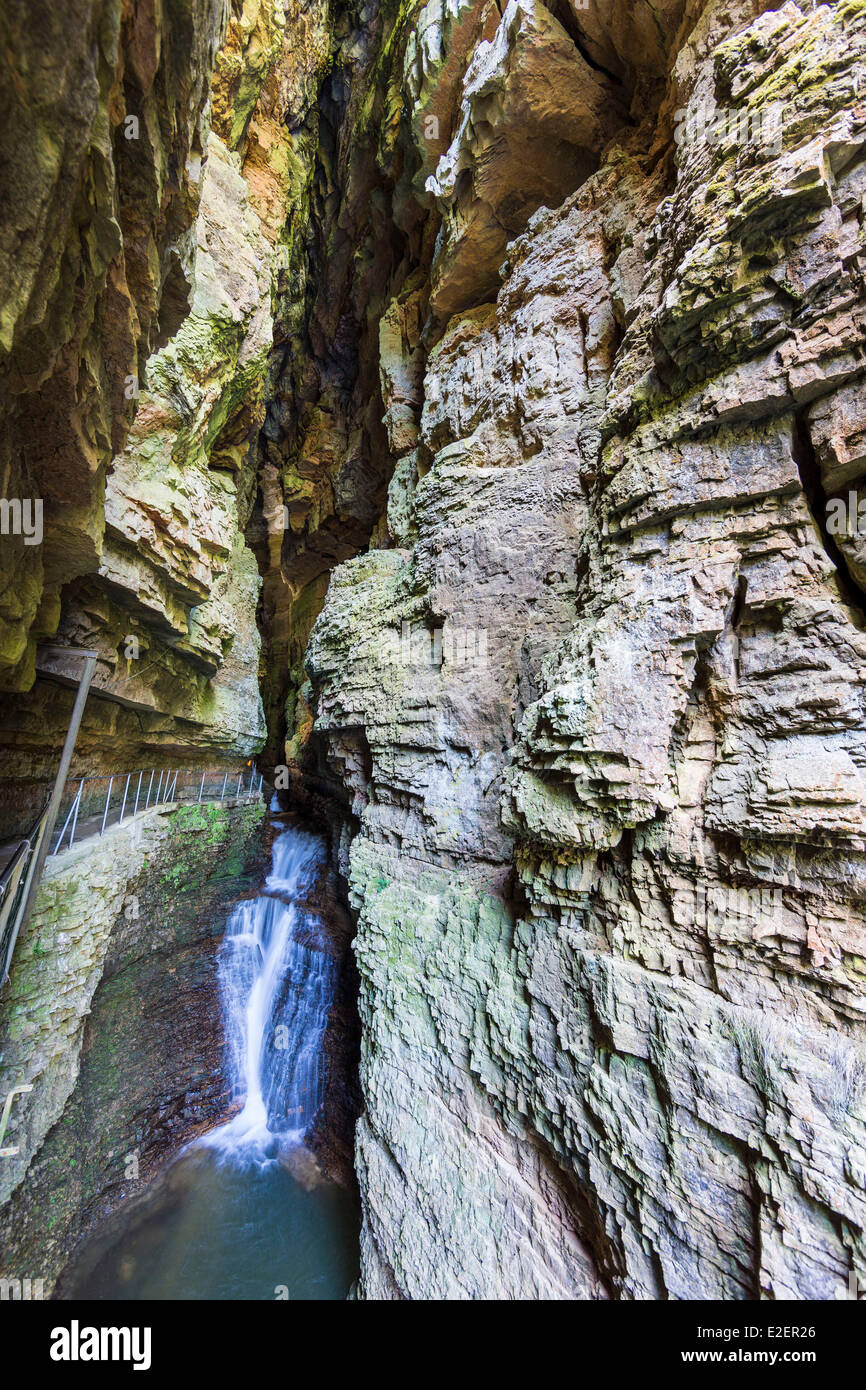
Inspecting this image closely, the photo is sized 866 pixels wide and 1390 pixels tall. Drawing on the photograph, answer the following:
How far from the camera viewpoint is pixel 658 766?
3881 millimetres

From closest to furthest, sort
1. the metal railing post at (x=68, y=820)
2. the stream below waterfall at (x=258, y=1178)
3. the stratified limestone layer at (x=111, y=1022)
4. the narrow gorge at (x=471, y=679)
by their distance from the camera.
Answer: the narrow gorge at (x=471, y=679)
the stratified limestone layer at (x=111, y=1022)
the stream below waterfall at (x=258, y=1178)
the metal railing post at (x=68, y=820)

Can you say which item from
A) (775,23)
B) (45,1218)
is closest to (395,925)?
(45,1218)

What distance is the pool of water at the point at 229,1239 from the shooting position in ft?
21.0

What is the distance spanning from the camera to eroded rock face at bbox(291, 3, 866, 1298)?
3.17m

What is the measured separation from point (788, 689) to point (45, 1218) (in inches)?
415

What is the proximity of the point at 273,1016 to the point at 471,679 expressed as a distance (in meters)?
8.42

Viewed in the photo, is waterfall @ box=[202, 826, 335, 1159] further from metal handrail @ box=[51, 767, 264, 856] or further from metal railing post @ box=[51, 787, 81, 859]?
metal railing post @ box=[51, 787, 81, 859]

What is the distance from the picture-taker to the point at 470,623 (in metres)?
6.84

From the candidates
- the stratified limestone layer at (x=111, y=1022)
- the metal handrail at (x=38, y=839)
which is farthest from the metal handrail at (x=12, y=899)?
the stratified limestone layer at (x=111, y=1022)

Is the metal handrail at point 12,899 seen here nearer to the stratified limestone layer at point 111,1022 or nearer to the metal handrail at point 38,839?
the metal handrail at point 38,839

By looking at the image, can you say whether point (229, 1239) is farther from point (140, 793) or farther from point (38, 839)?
point (140, 793)

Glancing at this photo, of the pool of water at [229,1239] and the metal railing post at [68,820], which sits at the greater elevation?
the metal railing post at [68,820]

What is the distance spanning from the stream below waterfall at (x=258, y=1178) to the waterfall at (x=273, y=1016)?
0.07 ft
